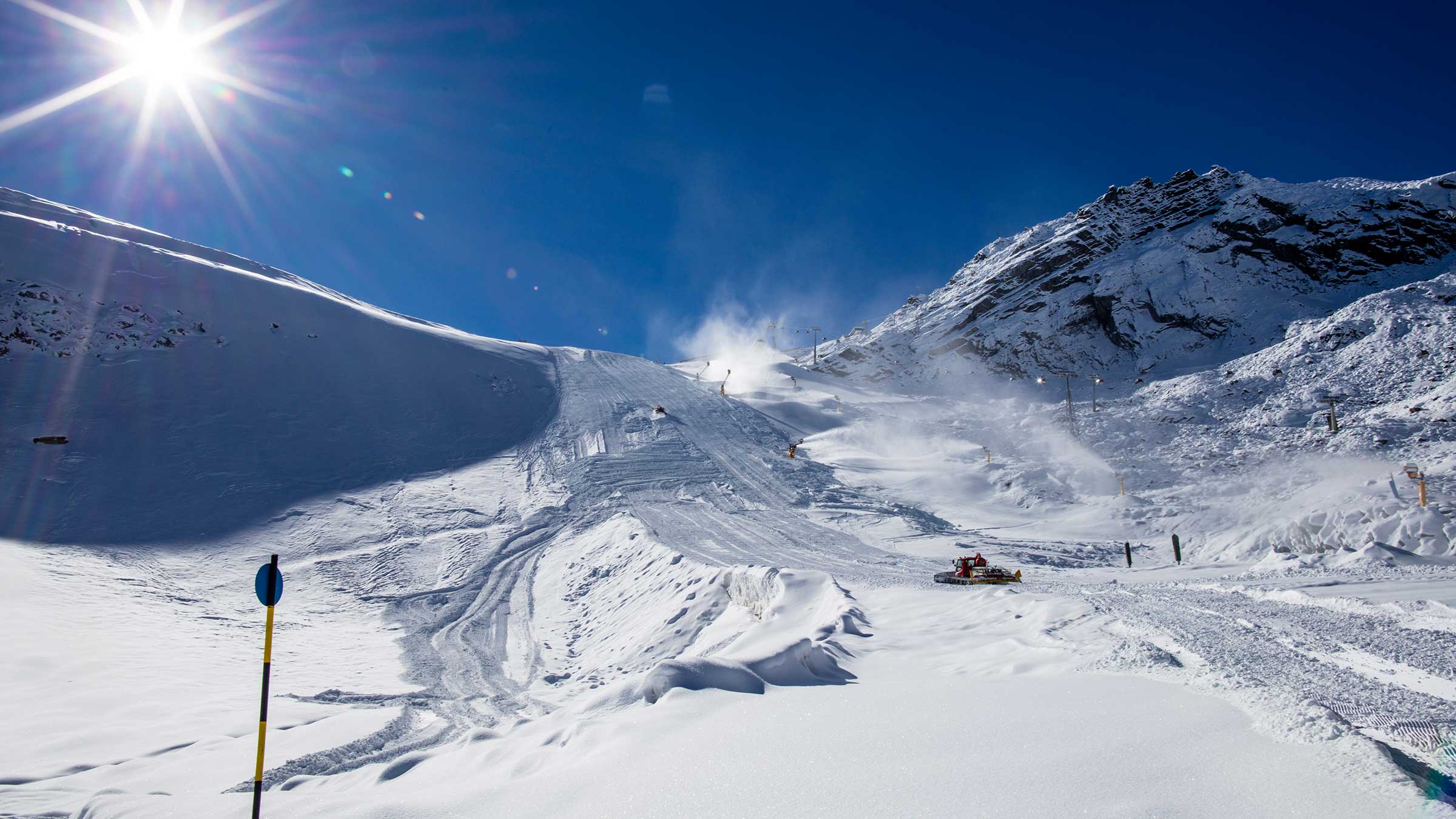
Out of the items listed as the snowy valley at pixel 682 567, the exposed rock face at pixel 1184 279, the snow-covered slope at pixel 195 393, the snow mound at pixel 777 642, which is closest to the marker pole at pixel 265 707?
the snowy valley at pixel 682 567

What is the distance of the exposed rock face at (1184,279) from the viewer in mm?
58906

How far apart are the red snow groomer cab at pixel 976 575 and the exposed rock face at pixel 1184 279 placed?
4932 cm

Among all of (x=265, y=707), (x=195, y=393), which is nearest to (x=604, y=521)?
(x=265, y=707)

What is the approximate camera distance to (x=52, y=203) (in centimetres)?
→ 5134

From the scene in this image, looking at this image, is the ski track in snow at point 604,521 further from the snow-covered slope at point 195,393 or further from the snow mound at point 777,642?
the snow-covered slope at point 195,393

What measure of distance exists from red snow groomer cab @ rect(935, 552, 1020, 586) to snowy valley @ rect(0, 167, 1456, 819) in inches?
49.8

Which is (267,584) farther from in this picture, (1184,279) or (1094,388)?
(1184,279)

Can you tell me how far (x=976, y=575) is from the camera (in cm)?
1595

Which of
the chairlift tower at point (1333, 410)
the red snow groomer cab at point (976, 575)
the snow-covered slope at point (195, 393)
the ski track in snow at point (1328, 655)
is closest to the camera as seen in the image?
the ski track in snow at point (1328, 655)

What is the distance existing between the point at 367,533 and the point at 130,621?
26.4ft

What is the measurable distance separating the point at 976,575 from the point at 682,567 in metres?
6.95

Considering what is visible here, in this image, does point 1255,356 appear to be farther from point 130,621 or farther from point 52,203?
point 52,203

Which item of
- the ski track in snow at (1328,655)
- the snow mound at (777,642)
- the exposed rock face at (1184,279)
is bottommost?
the ski track in snow at (1328,655)

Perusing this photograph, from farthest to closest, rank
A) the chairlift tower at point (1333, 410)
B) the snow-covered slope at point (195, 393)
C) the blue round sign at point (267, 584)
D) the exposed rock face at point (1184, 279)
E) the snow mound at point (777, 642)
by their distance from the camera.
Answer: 1. the exposed rock face at point (1184, 279)
2. the chairlift tower at point (1333, 410)
3. the snow-covered slope at point (195, 393)
4. the snow mound at point (777, 642)
5. the blue round sign at point (267, 584)
